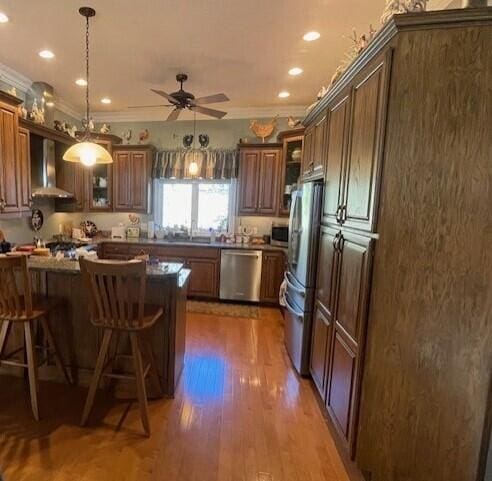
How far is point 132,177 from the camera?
496 centimetres

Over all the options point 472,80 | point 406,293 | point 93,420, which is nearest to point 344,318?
point 406,293

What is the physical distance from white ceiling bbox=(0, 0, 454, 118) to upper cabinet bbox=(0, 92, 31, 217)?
631 mm

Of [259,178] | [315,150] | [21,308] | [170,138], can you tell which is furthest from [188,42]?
[21,308]

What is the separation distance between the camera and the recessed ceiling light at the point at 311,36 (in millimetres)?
2684

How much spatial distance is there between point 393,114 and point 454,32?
401mm

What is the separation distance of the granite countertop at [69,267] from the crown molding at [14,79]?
8.62 feet

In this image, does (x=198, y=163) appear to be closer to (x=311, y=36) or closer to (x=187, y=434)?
(x=311, y=36)

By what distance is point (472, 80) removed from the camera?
1354 millimetres

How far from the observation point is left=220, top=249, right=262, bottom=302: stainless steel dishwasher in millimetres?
4504

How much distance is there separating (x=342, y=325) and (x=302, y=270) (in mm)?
835

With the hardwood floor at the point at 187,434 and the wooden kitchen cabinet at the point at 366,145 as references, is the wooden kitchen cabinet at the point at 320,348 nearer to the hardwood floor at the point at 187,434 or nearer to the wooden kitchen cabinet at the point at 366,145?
the hardwood floor at the point at 187,434

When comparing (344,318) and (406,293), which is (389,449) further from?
(406,293)

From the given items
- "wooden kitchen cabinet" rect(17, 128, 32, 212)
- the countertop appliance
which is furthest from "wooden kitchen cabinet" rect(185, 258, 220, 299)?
"wooden kitchen cabinet" rect(17, 128, 32, 212)

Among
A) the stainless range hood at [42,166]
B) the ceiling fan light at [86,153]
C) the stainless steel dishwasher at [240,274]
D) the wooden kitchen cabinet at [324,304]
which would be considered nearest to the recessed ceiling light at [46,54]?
the stainless range hood at [42,166]
